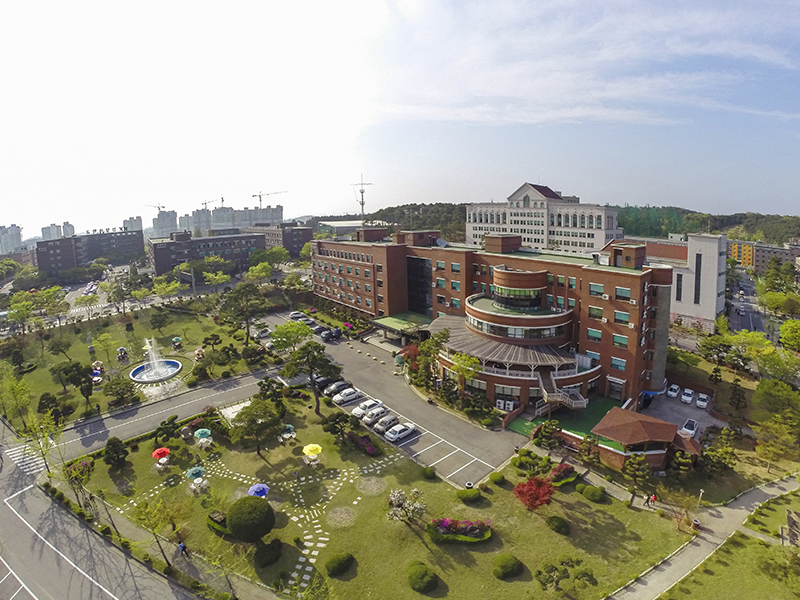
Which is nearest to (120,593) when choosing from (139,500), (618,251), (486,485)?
(139,500)

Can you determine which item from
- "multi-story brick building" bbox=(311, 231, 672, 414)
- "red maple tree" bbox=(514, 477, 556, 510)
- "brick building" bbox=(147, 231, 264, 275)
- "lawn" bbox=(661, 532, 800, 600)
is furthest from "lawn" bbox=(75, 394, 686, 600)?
"brick building" bbox=(147, 231, 264, 275)

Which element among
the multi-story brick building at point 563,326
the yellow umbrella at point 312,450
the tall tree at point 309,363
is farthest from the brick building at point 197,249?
the yellow umbrella at point 312,450

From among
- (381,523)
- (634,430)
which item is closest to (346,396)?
(381,523)

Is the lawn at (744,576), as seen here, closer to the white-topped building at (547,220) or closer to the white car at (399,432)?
the white car at (399,432)

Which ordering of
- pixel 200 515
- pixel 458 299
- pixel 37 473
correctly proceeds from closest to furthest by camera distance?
pixel 200 515 → pixel 37 473 → pixel 458 299

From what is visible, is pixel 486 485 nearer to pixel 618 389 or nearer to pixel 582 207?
pixel 618 389

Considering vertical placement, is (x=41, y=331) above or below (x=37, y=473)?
above
